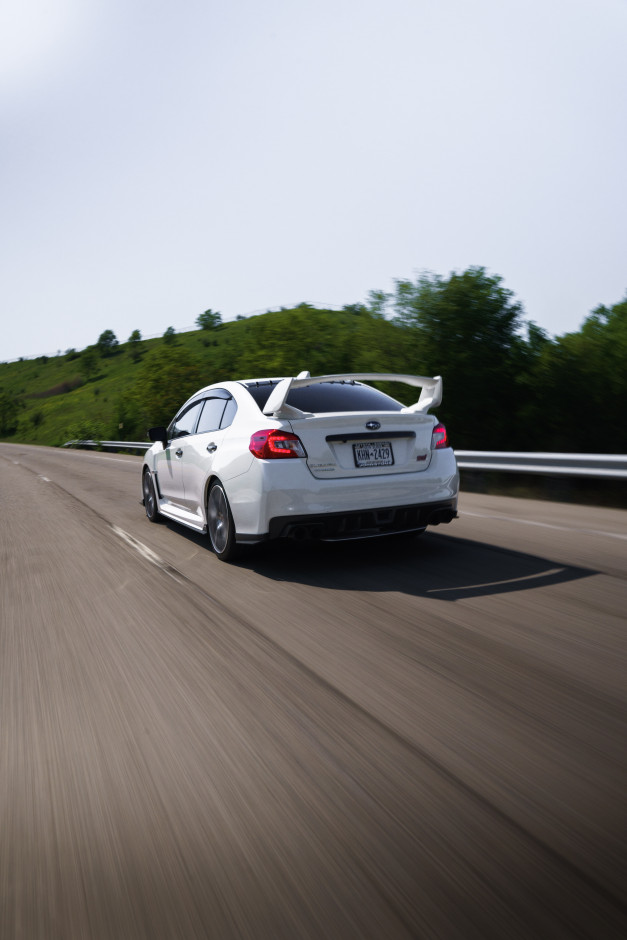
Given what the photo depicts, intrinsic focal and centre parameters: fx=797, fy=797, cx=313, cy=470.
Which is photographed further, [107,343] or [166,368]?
[107,343]

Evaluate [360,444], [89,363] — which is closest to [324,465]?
[360,444]

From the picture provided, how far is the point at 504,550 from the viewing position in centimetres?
682

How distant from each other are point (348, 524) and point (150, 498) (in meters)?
4.61

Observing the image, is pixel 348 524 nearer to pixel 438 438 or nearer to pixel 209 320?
pixel 438 438

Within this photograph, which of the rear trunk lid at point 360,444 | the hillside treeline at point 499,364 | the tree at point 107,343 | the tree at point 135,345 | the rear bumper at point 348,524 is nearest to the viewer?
the rear bumper at point 348,524

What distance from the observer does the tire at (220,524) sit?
655 centimetres

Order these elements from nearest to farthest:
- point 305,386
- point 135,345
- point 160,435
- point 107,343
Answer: point 305,386, point 160,435, point 135,345, point 107,343

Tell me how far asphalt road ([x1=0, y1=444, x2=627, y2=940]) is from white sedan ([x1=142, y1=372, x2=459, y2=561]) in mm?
518

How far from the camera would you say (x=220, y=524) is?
6.84m

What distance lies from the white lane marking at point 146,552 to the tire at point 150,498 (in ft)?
1.63

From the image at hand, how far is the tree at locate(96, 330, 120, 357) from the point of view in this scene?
156625mm

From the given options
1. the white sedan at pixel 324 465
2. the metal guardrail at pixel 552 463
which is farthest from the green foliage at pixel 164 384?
the white sedan at pixel 324 465

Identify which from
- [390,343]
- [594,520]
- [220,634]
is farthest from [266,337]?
[220,634]

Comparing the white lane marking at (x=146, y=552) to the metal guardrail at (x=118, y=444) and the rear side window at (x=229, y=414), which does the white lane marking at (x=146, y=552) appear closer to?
the rear side window at (x=229, y=414)
